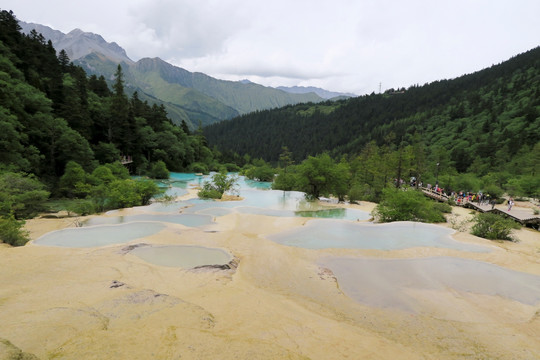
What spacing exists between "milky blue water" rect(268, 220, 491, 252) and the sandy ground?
3.11m

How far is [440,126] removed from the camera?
104m

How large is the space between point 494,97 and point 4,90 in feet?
449

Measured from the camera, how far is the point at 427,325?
7.95 metres

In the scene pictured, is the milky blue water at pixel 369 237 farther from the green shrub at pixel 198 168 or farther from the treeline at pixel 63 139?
the green shrub at pixel 198 168

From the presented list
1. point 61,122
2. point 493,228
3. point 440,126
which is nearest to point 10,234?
point 61,122

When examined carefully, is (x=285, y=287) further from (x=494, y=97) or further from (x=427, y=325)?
(x=494, y=97)

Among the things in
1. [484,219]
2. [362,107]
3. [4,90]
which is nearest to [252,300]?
[484,219]

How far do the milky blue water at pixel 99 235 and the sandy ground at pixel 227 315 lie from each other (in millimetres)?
2196

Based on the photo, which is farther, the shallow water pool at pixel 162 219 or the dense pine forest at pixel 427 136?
the dense pine forest at pixel 427 136

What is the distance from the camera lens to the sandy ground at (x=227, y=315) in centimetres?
568

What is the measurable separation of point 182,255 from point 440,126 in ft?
389

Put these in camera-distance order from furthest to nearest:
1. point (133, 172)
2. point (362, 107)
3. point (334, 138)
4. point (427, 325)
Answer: point (362, 107), point (334, 138), point (133, 172), point (427, 325)

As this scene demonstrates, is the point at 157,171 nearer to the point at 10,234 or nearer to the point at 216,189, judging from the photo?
the point at 216,189

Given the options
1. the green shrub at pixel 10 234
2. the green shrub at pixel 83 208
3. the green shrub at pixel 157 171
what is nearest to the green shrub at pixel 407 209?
the green shrub at pixel 10 234
